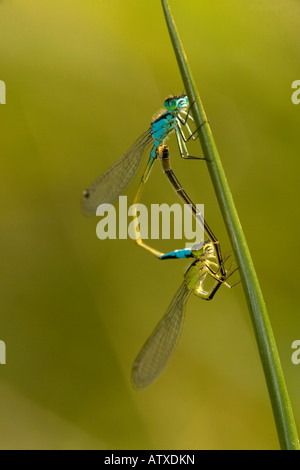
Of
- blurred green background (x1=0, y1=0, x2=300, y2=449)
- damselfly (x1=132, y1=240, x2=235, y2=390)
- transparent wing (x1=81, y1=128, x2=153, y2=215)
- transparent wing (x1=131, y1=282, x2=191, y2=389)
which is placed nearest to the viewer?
damselfly (x1=132, y1=240, x2=235, y2=390)

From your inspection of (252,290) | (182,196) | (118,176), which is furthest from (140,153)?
(252,290)

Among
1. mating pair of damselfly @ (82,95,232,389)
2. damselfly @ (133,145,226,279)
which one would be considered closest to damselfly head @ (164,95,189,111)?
mating pair of damselfly @ (82,95,232,389)

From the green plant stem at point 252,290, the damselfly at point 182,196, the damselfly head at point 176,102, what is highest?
the damselfly head at point 176,102

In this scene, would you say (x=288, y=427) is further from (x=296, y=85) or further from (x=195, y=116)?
(x=296, y=85)

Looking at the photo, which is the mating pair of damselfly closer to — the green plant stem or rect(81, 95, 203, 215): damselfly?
rect(81, 95, 203, 215): damselfly

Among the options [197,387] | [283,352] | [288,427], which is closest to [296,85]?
[283,352]

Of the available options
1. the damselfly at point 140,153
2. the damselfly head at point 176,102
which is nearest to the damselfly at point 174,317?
the damselfly at point 140,153

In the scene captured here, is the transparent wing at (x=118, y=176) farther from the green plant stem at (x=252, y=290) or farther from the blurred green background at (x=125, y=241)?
the green plant stem at (x=252, y=290)
